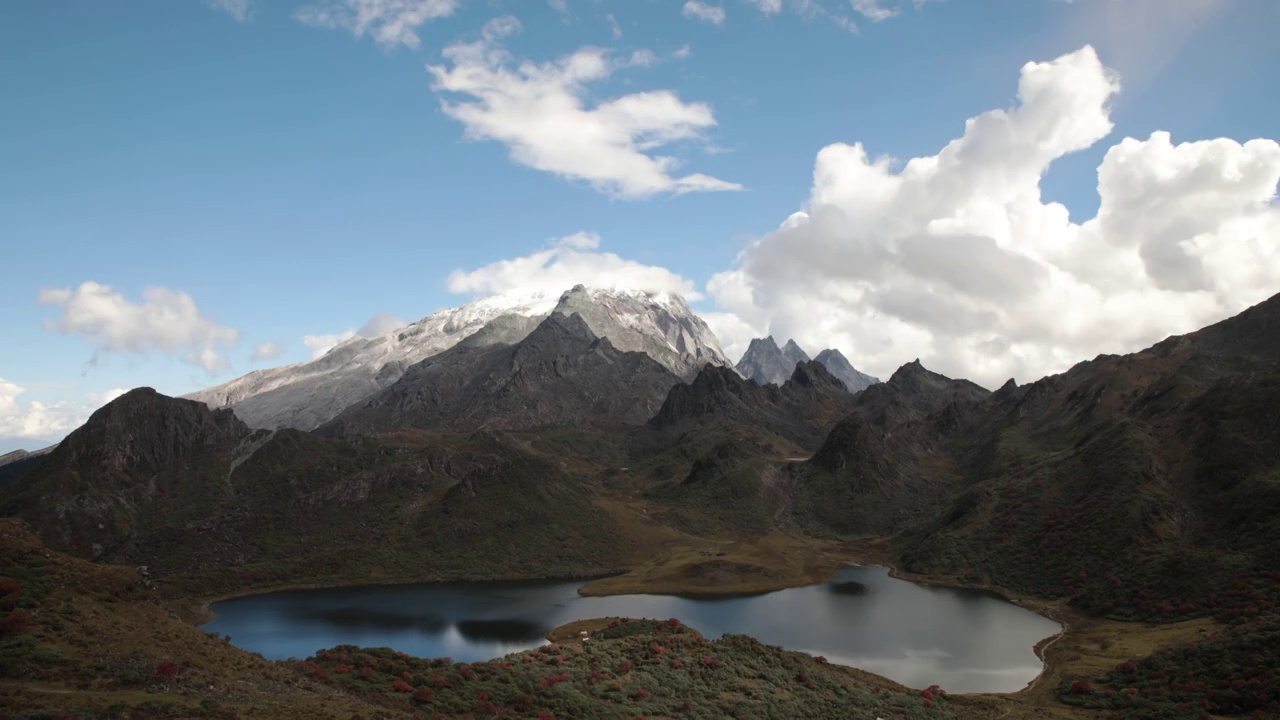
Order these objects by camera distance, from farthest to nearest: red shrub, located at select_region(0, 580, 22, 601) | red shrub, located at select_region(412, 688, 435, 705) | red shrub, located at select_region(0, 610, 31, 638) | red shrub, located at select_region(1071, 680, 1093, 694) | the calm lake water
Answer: the calm lake water, red shrub, located at select_region(1071, 680, 1093, 694), red shrub, located at select_region(412, 688, 435, 705), red shrub, located at select_region(0, 580, 22, 601), red shrub, located at select_region(0, 610, 31, 638)

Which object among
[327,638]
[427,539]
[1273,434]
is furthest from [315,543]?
[1273,434]

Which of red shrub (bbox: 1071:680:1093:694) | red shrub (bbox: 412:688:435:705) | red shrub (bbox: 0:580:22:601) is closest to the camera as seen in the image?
red shrub (bbox: 0:580:22:601)

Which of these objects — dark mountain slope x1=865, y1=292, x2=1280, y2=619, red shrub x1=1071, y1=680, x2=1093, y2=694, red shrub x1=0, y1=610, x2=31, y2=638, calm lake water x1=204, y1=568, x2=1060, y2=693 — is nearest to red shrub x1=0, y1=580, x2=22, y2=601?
red shrub x1=0, y1=610, x2=31, y2=638

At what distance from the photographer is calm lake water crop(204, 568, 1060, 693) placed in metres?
99.0

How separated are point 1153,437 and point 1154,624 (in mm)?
84519

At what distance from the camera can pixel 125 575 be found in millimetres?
49375

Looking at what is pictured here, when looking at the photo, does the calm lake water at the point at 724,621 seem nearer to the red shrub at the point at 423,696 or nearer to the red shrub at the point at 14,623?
the red shrub at the point at 423,696

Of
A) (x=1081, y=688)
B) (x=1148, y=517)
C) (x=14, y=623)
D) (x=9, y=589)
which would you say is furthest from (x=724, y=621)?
(x=14, y=623)

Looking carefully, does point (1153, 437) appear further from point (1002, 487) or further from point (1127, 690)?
point (1127, 690)

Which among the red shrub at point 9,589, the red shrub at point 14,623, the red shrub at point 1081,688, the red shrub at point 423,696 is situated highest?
the red shrub at point 9,589

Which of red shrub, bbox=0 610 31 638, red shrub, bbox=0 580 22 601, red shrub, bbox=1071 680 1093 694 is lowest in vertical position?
red shrub, bbox=1071 680 1093 694

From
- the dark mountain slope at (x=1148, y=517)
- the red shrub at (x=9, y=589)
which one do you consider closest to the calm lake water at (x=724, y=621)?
the dark mountain slope at (x=1148, y=517)

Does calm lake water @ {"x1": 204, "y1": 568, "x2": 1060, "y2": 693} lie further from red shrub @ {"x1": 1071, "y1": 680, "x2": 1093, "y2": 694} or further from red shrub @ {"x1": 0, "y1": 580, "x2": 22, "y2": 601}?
red shrub @ {"x1": 0, "y1": 580, "x2": 22, "y2": 601}

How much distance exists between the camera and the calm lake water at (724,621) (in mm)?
99000
